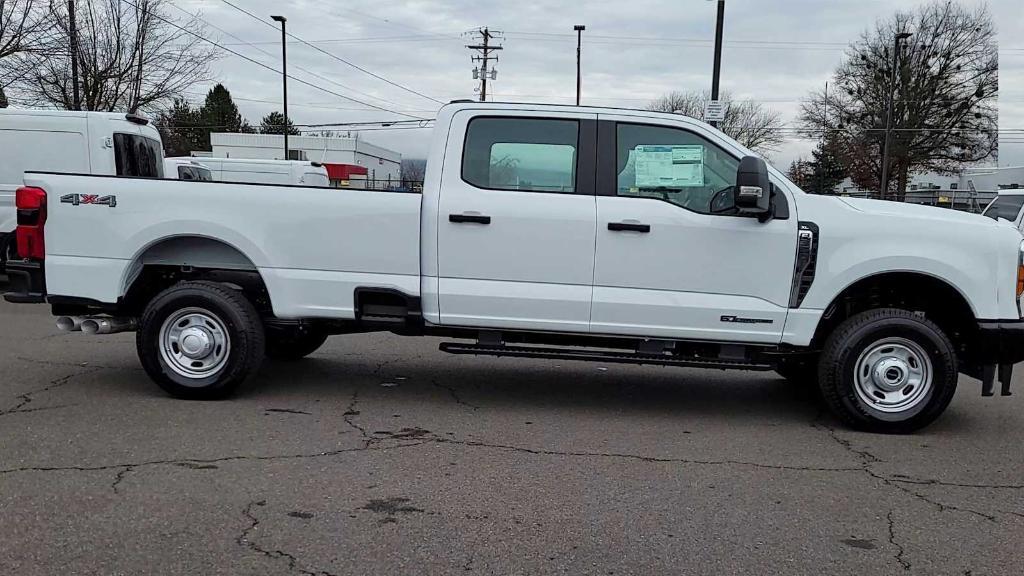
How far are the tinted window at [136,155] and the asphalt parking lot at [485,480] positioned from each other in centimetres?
522

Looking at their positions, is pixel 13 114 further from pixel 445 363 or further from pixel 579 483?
pixel 579 483

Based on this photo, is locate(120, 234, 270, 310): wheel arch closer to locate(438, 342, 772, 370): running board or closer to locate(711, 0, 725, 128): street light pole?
locate(438, 342, 772, 370): running board

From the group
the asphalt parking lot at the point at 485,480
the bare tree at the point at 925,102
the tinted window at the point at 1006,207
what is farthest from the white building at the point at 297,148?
the asphalt parking lot at the point at 485,480

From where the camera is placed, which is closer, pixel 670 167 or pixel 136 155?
pixel 670 167

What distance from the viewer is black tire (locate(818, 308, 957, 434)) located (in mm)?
5586

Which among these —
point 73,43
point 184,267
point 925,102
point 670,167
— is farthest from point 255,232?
point 925,102

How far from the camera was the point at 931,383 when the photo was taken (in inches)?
221

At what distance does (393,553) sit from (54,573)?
52.5 inches

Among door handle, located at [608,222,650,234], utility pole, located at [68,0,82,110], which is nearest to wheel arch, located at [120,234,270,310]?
door handle, located at [608,222,650,234]

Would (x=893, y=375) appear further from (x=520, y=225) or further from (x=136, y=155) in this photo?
(x=136, y=155)

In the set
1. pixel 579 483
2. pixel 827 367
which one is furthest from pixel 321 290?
pixel 827 367

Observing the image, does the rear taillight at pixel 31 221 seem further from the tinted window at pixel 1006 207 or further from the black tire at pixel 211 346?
Result: the tinted window at pixel 1006 207

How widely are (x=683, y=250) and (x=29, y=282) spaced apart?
4.63 metres

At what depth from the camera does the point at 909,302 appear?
19.9 feet
